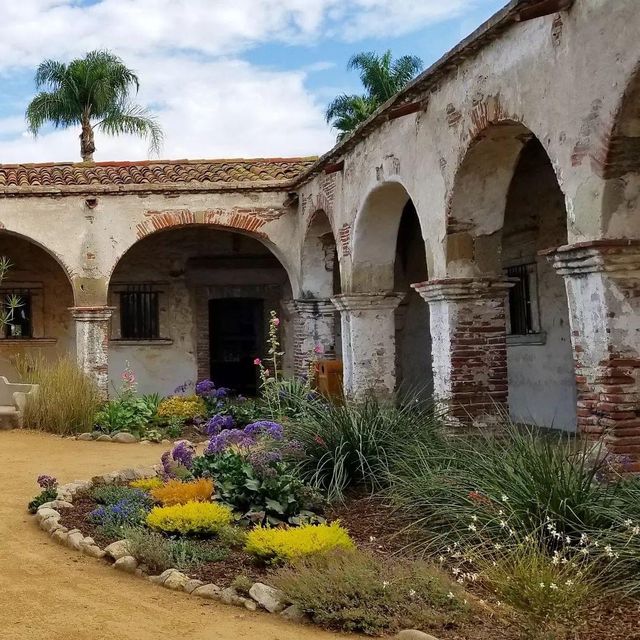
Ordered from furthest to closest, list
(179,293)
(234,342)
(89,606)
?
(234,342)
(179,293)
(89,606)

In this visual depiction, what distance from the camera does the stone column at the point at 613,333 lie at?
5.35 metres

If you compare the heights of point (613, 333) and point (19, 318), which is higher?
point (19, 318)

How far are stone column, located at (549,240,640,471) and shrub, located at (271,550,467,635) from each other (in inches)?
77.2

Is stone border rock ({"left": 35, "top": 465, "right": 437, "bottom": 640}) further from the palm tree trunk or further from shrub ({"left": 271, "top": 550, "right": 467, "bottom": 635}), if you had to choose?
the palm tree trunk

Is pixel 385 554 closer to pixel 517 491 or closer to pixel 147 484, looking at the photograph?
pixel 517 491

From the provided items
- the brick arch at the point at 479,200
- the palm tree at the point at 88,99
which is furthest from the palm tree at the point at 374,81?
the brick arch at the point at 479,200

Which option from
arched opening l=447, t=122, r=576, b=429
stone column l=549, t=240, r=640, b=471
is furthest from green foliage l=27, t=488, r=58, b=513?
stone column l=549, t=240, r=640, b=471

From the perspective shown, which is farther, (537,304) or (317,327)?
(317,327)

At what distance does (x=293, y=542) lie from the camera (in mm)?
4629

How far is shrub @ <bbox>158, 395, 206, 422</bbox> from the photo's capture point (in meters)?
12.3

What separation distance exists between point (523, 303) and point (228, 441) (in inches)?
226

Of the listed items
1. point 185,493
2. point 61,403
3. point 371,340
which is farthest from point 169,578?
point 61,403

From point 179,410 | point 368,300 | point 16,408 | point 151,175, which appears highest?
point 151,175

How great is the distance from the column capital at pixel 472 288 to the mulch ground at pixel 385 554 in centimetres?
233
